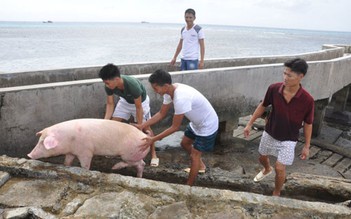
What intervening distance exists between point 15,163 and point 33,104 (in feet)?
3.25

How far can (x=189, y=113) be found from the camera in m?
3.80

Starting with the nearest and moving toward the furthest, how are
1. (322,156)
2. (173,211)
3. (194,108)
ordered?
(173,211) < (194,108) < (322,156)

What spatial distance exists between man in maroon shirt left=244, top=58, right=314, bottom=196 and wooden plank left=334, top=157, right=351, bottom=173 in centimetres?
436

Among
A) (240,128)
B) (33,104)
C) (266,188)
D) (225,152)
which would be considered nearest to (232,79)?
(225,152)

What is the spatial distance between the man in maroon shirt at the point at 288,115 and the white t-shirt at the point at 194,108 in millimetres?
650

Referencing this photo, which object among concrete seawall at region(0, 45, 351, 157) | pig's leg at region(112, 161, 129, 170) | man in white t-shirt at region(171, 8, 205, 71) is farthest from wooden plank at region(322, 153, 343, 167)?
pig's leg at region(112, 161, 129, 170)

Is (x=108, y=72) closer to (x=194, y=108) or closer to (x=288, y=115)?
(x=194, y=108)

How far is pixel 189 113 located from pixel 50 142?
1.64 metres

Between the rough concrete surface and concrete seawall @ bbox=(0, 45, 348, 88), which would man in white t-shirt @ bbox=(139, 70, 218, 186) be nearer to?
the rough concrete surface

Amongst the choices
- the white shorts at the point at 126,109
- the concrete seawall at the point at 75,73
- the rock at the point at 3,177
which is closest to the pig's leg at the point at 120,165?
the white shorts at the point at 126,109

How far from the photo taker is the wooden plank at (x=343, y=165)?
750cm

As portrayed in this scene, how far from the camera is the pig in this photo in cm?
369

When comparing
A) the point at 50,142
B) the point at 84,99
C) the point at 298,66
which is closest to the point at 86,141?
the point at 50,142

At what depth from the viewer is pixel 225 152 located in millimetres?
A: 6625
